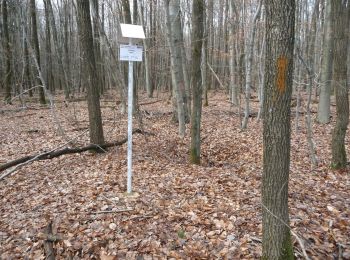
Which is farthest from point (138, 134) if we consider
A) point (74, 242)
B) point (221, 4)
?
point (221, 4)

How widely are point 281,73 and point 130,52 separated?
9.12ft

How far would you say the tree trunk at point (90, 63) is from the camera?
23.5 feet

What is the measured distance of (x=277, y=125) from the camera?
9.45 ft

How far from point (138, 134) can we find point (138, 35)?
5.64 meters

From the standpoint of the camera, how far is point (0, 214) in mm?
4836

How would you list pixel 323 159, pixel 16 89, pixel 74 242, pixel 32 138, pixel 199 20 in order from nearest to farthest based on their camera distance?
pixel 74 242 < pixel 199 20 < pixel 323 159 < pixel 32 138 < pixel 16 89

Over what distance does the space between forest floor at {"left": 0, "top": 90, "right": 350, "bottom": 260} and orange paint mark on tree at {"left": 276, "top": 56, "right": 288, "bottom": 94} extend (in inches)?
81.5

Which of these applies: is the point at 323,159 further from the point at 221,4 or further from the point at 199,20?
the point at 221,4

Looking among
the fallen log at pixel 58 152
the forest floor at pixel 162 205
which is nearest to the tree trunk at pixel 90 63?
the fallen log at pixel 58 152

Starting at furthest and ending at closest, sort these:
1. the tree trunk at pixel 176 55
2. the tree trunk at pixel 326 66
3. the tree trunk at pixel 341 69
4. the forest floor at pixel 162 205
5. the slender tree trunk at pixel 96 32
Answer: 1. the slender tree trunk at pixel 96 32
2. the tree trunk at pixel 326 66
3. the tree trunk at pixel 176 55
4. the tree trunk at pixel 341 69
5. the forest floor at pixel 162 205

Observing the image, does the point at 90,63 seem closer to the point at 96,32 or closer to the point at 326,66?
the point at 326,66

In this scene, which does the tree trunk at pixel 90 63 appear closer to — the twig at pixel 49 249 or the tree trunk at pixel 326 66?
the twig at pixel 49 249

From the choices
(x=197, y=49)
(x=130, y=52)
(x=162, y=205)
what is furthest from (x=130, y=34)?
(x=162, y=205)

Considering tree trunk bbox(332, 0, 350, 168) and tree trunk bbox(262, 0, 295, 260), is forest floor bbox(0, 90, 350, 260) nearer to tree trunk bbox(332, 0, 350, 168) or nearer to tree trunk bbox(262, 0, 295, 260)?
tree trunk bbox(262, 0, 295, 260)
